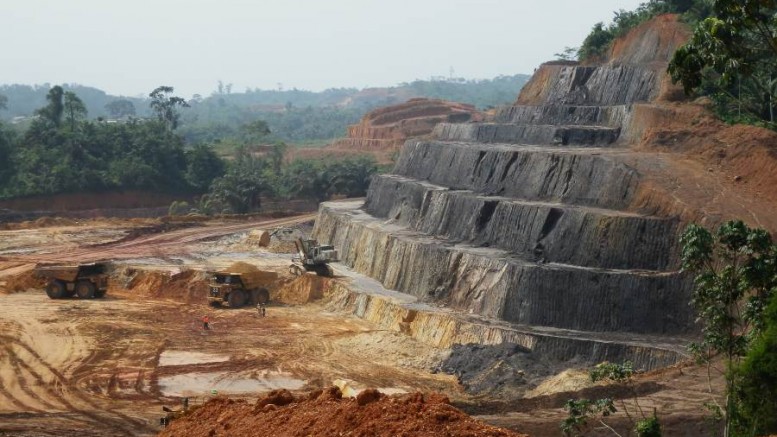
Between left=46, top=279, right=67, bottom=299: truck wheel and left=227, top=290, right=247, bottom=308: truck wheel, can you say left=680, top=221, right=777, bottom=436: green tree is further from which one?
left=46, top=279, right=67, bottom=299: truck wheel

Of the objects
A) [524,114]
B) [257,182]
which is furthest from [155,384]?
[257,182]

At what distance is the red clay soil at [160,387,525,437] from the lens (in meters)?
16.4

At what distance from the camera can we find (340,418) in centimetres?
1728

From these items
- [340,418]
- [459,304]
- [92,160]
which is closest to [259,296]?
[459,304]

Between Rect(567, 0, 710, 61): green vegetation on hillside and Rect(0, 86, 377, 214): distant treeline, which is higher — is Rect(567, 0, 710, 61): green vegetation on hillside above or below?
above

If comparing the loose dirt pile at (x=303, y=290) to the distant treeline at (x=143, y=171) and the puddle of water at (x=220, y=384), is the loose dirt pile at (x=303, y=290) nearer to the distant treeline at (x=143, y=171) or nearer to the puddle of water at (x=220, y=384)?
the puddle of water at (x=220, y=384)

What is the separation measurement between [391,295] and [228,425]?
25063 millimetres

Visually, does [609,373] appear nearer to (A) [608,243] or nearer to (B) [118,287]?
(A) [608,243]

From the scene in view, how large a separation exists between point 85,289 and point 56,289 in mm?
1269

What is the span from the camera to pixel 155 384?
33531 millimetres

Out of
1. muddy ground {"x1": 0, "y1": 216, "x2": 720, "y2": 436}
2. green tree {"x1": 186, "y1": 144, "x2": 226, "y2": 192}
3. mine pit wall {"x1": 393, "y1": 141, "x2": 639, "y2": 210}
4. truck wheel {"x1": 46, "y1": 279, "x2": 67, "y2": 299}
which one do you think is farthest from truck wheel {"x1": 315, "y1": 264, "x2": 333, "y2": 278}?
green tree {"x1": 186, "y1": 144, "x2": 226, "y2": 192}

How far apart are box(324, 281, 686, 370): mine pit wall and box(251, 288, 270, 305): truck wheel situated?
2.85 m

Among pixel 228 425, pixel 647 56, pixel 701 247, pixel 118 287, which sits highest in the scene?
pixel 647 56

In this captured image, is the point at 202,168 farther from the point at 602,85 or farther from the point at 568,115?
the point at 568,115
